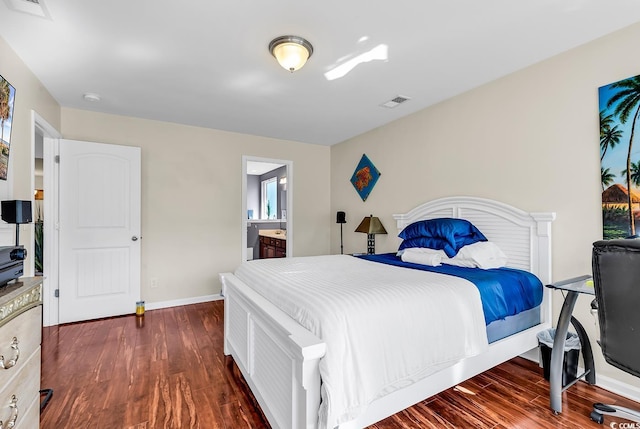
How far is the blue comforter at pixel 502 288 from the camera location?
6.48 feet

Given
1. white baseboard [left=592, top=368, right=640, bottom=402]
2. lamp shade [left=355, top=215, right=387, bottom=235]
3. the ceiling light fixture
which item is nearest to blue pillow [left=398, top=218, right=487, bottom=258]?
lamp shade [left=355, top=215, right=387, bottom=235]

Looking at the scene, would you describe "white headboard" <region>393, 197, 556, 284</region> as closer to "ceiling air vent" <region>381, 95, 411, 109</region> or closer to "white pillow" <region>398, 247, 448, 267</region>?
"white pillow" <region>398, 247, 448, 267</region>

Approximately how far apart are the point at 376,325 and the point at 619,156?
2.07m

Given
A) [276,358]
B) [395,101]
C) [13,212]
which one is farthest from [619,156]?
[13,212]

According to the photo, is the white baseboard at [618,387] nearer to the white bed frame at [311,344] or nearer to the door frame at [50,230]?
the white bed frame at [311,344]

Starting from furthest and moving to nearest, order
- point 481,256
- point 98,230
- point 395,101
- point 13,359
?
1. point 98,230
2. point 395,101
3. point 481,256
4. point 13,359

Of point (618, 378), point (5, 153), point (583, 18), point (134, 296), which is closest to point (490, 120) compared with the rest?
point (583, 18)

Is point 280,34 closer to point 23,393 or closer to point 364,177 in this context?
point 23,393

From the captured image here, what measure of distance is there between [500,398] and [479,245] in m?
1.13

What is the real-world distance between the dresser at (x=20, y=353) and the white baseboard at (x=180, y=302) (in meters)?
2.62

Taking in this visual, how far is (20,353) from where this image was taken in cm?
125

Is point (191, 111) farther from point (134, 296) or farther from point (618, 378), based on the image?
point (618, 378)

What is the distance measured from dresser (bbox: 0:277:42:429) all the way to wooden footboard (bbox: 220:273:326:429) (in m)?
1.03

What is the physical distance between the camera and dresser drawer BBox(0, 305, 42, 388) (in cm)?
114
